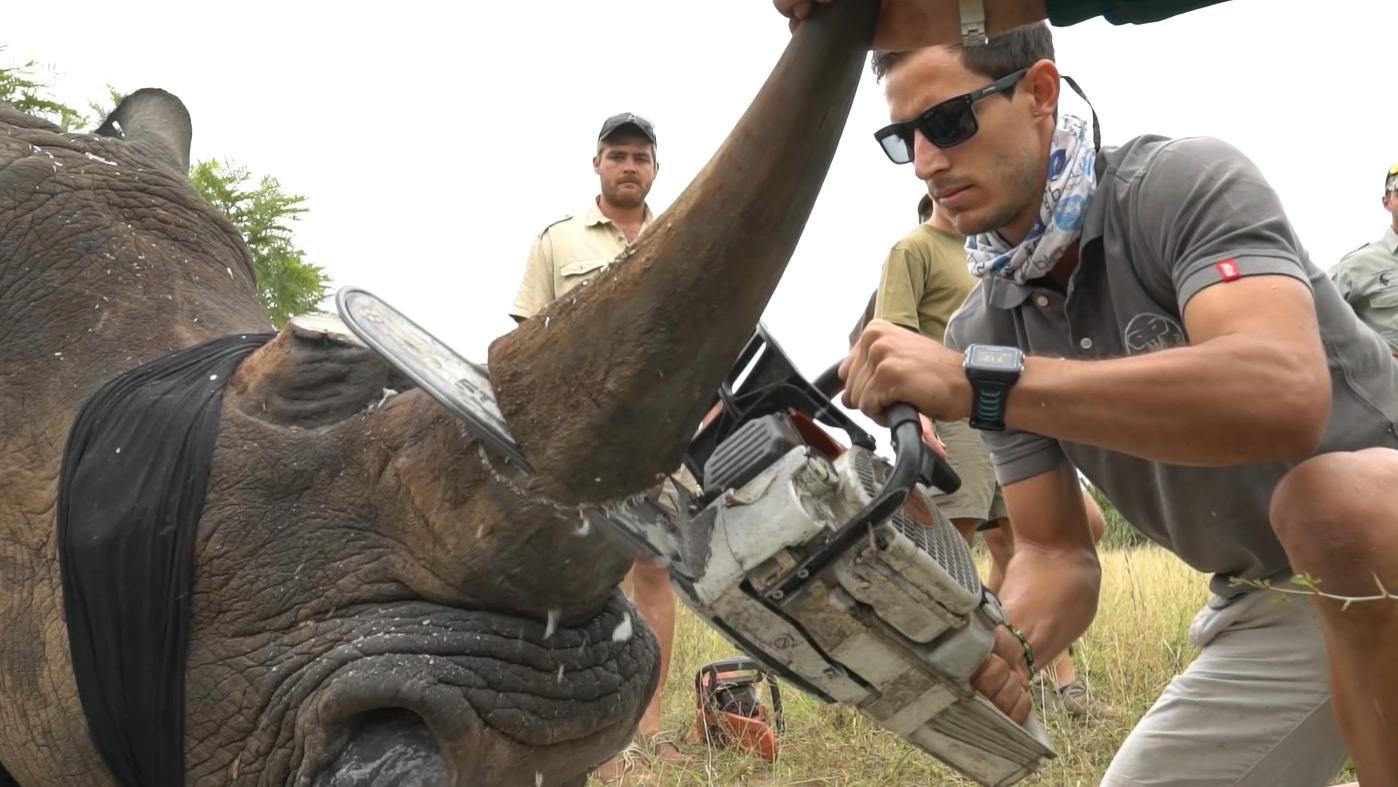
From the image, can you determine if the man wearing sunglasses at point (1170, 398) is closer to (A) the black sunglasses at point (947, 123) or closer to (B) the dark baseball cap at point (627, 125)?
(A) the black sunglasses at point (947, 123)

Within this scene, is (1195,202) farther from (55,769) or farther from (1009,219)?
(55,769)

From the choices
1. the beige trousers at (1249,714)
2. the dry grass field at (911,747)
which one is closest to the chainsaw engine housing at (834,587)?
the beige trousers at (1249,714)

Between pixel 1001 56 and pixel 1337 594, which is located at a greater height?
pixel 1001 56

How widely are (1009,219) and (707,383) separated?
1483 mm

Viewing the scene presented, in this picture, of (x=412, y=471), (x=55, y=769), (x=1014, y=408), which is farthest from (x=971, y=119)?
(x=55, y=769)

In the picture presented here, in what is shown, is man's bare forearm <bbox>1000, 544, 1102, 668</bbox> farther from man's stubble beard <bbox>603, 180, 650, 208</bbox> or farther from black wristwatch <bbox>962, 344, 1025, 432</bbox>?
man's stubble beard <bbox>603, 180, 650, 208</bbox>

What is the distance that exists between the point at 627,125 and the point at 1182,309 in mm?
4215

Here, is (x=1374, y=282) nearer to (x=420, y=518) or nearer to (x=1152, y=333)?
(x=1152, y=333)

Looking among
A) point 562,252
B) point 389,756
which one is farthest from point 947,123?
point 562,252

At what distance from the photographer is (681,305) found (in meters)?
1.91

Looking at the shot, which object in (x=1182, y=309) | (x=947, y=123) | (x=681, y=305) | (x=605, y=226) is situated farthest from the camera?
(x=605, y=226)

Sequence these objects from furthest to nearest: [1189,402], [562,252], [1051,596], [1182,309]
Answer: [562,252] < [1051,596] < [1182,309] < [1189,402]

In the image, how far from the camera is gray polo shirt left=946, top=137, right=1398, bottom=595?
2.93 m

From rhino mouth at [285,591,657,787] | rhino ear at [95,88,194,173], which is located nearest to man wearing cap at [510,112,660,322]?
rhino ear at [95,88,194,173]
